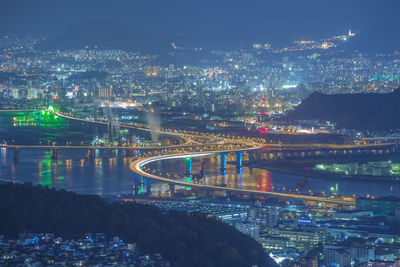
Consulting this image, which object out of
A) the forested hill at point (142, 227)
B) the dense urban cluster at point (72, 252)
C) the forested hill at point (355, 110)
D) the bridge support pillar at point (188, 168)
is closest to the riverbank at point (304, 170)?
the bridge support pillar at point (188, 168)

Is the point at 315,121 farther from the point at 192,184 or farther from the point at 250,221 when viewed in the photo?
the point at 250,221

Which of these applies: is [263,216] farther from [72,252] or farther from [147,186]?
[72,252]

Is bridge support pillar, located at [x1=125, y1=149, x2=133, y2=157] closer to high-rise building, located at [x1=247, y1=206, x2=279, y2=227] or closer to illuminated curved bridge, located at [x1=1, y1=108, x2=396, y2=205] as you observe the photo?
illuminated curved bridge, located at [x1=1, y1=108, x2=396, y2=205]

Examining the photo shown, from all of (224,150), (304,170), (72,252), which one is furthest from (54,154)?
(72,252)

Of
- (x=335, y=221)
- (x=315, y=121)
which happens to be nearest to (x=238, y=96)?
(x=315, y=121)

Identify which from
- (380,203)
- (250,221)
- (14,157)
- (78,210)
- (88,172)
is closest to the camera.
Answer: (78,210)

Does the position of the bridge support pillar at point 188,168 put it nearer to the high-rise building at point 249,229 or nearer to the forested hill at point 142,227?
the high-rise building at point 249,229

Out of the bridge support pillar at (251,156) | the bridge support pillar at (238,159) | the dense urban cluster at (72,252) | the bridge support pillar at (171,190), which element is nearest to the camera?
the dense urban cluster at (72,252)
